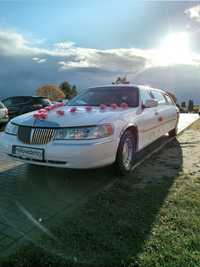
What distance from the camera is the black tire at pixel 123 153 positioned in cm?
374

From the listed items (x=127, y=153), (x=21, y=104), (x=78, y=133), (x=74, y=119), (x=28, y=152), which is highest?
(x=74, y=119)

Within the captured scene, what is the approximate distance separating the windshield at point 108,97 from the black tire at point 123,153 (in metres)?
0.76

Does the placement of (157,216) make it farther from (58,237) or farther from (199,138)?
(199,138)

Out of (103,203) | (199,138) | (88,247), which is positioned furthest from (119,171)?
(199,138)

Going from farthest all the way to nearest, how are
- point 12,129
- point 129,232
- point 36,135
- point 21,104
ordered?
point 21,104
point 12,129
point 36,135
point 129,232

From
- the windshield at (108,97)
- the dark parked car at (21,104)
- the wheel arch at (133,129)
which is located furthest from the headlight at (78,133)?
the dark parked car at (21,104)

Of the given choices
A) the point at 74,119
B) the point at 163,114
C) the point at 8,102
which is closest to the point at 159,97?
the point at 163,114

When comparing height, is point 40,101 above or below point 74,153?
above

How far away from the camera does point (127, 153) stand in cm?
408

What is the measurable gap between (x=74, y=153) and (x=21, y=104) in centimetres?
1058

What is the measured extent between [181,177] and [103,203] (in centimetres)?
159

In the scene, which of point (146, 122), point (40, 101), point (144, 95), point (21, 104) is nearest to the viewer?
point (146, 122)

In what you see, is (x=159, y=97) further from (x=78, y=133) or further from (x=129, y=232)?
(x=129, y=232)

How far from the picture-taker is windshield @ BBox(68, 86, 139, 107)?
466cm
